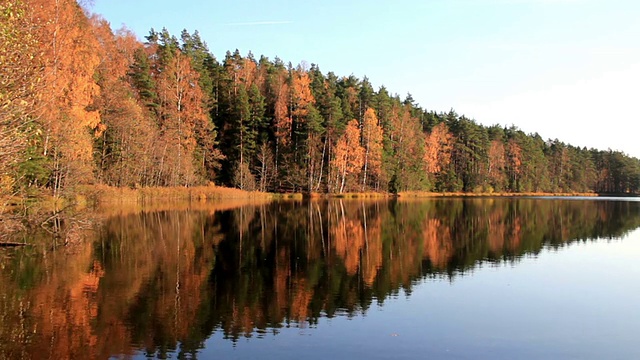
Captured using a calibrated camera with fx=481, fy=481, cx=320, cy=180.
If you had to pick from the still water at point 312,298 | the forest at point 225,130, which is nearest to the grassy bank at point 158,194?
the forest at point 225,130

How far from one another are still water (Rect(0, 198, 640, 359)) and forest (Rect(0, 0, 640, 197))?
14.4ft

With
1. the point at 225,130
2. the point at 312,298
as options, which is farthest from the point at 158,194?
the point at 312,298

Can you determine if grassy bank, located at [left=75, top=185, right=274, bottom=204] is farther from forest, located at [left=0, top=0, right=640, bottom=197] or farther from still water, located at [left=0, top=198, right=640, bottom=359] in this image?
still water, located at [left=0, top=198, right=640, bottom=359]

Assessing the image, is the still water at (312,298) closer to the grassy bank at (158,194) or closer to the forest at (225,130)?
the forest at (225,130)

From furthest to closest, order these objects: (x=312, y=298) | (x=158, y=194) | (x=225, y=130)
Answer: (x=225, y=130)
(x=158, y=194)
(x=312, y=298)

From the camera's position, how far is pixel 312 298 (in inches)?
510

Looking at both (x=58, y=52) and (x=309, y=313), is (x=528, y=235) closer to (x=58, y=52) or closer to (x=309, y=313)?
(x=309, y=313)

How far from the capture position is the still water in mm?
9422

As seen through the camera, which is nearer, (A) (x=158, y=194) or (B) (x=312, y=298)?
(B) (x=312, y=298)

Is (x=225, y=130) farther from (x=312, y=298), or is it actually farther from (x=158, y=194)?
(x=312, y=298)

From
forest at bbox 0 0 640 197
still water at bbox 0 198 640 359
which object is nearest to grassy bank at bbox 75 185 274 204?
forest at bbox 0 0 640 197

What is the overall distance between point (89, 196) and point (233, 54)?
1837 inches

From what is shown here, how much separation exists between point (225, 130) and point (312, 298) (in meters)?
61.3

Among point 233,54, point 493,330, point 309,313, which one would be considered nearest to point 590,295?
point 493,330
